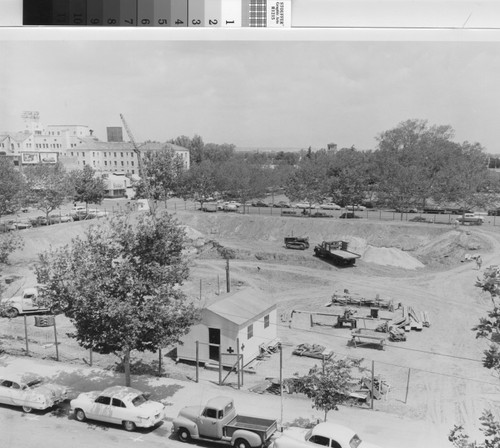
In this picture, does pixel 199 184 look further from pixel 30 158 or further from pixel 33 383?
pixel 33 383

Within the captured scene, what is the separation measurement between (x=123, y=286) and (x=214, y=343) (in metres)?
3.48

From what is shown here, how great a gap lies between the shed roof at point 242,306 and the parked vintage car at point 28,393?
13.2 feet

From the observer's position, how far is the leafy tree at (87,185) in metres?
29.9

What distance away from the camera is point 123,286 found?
10680 millimetres

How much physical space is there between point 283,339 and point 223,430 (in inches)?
264

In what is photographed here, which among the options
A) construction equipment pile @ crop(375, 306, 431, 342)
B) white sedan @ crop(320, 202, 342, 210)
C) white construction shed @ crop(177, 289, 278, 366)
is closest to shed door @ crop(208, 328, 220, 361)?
white construction shed @ crop(177, 289, 278, 366)

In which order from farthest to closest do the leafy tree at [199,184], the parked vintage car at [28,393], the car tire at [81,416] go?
the leafy tree at [199,184]
the parked vintage car at [28,393]
the car tire at [81,416]

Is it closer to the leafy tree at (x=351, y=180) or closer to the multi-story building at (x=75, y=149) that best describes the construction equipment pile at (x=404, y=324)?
the multi-story building at (x=75, y=149)

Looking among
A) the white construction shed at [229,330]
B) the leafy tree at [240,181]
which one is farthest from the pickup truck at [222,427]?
the leafy tree at [240,181]

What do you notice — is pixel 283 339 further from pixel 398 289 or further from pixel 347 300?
pixel 398 289

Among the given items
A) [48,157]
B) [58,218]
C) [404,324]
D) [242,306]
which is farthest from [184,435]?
[48,157]

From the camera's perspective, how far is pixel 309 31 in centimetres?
921

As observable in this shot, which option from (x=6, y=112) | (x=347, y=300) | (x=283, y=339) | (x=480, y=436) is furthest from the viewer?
(x=347, y=300)

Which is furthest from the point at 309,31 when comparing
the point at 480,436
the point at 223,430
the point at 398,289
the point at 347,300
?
the point at 398,289
